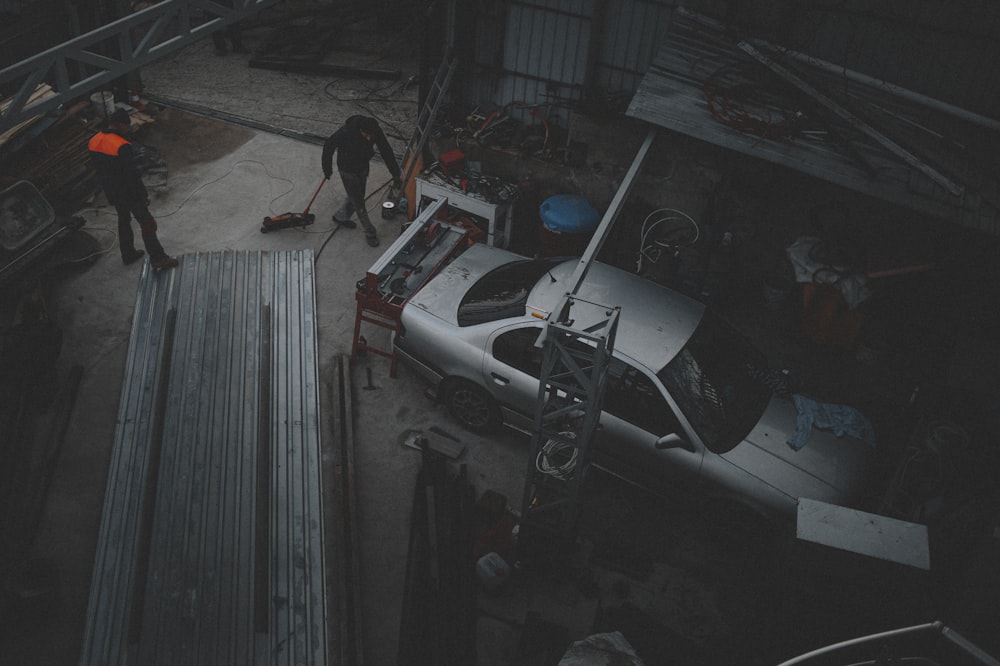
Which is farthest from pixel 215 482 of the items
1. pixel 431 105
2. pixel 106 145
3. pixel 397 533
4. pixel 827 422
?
pixel 431 105

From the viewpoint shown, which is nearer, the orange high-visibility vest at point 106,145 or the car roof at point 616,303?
the car roof at point 616,303

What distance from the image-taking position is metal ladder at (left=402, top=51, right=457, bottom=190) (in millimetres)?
10766

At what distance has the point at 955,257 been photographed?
907 cm

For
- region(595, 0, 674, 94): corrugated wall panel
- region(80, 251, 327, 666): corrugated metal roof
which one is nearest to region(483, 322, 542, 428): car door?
region(80, 251, 327, 666): corrugated metal roof

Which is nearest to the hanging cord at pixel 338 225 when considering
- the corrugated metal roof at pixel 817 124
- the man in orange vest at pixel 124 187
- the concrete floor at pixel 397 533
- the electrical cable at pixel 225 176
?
the concrete floor at pixel 397 533

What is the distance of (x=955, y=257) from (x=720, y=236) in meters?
2.71

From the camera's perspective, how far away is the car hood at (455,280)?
816cm

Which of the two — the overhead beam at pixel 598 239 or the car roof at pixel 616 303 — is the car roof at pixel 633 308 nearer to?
the car roof at pixel 616 303

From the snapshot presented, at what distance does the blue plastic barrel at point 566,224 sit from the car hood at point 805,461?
3.70 meters

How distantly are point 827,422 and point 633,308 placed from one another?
212cm

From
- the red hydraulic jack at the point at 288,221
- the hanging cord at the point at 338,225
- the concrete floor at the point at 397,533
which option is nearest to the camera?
the concrete floor at the point at 397,533

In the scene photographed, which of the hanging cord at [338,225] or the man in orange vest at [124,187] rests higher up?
the man in orange vest at [124,187]

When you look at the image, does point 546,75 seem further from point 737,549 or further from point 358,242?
point 737,549

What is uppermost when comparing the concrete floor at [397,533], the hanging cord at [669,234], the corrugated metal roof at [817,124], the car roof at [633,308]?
the corrugated metal roof at [817,124]
